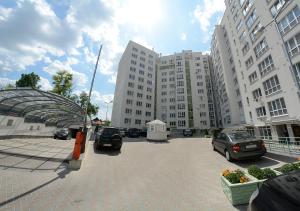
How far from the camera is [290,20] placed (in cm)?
1684

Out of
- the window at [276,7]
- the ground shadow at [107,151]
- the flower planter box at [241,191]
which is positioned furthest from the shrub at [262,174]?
the window at [276,7]

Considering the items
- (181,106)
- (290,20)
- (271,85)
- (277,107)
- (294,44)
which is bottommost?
(277,107)

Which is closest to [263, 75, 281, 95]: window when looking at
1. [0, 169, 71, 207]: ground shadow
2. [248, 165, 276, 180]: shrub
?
[248, 165, 276, 180]: shrub

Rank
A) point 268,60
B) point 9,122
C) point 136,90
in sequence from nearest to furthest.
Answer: point 9,122 → point 268,60 → point 136,90

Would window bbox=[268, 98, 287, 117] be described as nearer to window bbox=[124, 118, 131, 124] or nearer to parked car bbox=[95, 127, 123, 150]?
parked car bbox=[95, 127, 123, 150]

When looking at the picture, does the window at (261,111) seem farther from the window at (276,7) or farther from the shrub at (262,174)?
the shrub at (262,174)

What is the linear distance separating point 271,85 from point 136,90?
42.2m

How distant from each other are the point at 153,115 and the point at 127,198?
2164 inches

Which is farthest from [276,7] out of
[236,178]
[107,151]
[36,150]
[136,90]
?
[136,90]

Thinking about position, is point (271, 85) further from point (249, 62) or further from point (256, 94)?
point (249, 62)

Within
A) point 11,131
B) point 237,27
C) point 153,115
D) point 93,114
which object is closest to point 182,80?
point 153,115

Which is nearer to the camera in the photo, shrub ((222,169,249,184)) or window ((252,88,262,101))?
shrub ((222,169,249,184))

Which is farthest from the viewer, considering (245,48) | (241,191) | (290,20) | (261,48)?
(245,48)

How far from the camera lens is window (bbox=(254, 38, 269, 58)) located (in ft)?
70.2
